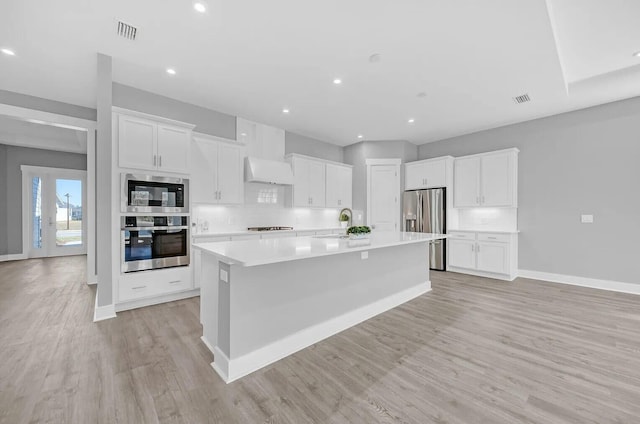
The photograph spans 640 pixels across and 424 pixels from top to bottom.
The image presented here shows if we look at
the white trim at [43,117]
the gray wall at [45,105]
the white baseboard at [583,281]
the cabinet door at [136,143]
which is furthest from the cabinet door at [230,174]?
the white baseboard at [583,281]

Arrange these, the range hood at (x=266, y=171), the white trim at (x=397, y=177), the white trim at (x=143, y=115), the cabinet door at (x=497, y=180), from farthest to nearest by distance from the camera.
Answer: the white trim at (x=397, y=177)
the cabinet door at (x=497, y=180)
the range hood at (x=266, y=171)
the white trim at (x=143, y=115)

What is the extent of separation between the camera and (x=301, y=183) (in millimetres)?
5703

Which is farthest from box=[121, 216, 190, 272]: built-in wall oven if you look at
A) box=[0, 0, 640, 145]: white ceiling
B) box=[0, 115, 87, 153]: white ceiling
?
box=[0, 115, 87, 153]: white ceiling

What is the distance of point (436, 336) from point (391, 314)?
Result: 0.65 m

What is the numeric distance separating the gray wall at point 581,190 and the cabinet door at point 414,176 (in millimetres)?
1527

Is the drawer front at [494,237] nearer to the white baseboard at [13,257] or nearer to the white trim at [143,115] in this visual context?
the white trim at [143,115]

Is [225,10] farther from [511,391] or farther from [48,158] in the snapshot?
[48,158]

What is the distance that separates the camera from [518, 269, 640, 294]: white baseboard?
4.21 m

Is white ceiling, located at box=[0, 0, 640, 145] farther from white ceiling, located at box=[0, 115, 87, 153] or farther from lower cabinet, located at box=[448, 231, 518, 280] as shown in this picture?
white ceiling, located at box=[0, 115, 87, 153]

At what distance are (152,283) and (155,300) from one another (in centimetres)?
27

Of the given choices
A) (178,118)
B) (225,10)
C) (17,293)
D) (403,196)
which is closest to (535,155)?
(403,196)

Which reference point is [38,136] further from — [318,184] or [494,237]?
[494,237]

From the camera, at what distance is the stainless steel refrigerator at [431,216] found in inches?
226

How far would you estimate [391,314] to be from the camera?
3258 millimetres
